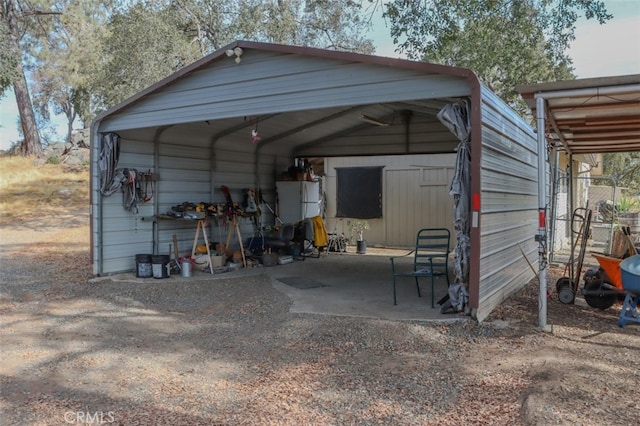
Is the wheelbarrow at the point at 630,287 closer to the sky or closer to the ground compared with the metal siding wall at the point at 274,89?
closer to the ground

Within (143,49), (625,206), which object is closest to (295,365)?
(143,49)

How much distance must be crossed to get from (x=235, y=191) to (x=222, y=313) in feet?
15.1

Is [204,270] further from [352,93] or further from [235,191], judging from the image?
→ [352,93]

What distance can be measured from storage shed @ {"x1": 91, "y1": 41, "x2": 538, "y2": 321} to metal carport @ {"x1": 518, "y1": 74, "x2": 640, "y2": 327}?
0.51 meters

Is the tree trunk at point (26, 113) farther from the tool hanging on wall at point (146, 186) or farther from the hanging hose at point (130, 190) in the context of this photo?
the hanging hose at point (130, 190)

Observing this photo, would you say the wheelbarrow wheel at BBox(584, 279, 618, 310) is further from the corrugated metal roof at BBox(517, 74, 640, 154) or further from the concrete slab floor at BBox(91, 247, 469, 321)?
the corrugated metal roof at BBox(517, 74, 640, 154)

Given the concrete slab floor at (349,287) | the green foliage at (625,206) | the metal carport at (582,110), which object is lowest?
the concrete slab floor at (349,287)

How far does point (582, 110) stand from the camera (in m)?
5.29

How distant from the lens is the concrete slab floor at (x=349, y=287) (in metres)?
5.30

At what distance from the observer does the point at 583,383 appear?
3180 mm

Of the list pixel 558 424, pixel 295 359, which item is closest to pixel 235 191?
pixel 295 359

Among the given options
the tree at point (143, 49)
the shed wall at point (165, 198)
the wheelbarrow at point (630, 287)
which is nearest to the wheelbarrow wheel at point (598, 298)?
the wheelbarrow at point (630, 287)

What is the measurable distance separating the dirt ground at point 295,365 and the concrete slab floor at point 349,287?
376mm

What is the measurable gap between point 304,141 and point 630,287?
7.36 metres
